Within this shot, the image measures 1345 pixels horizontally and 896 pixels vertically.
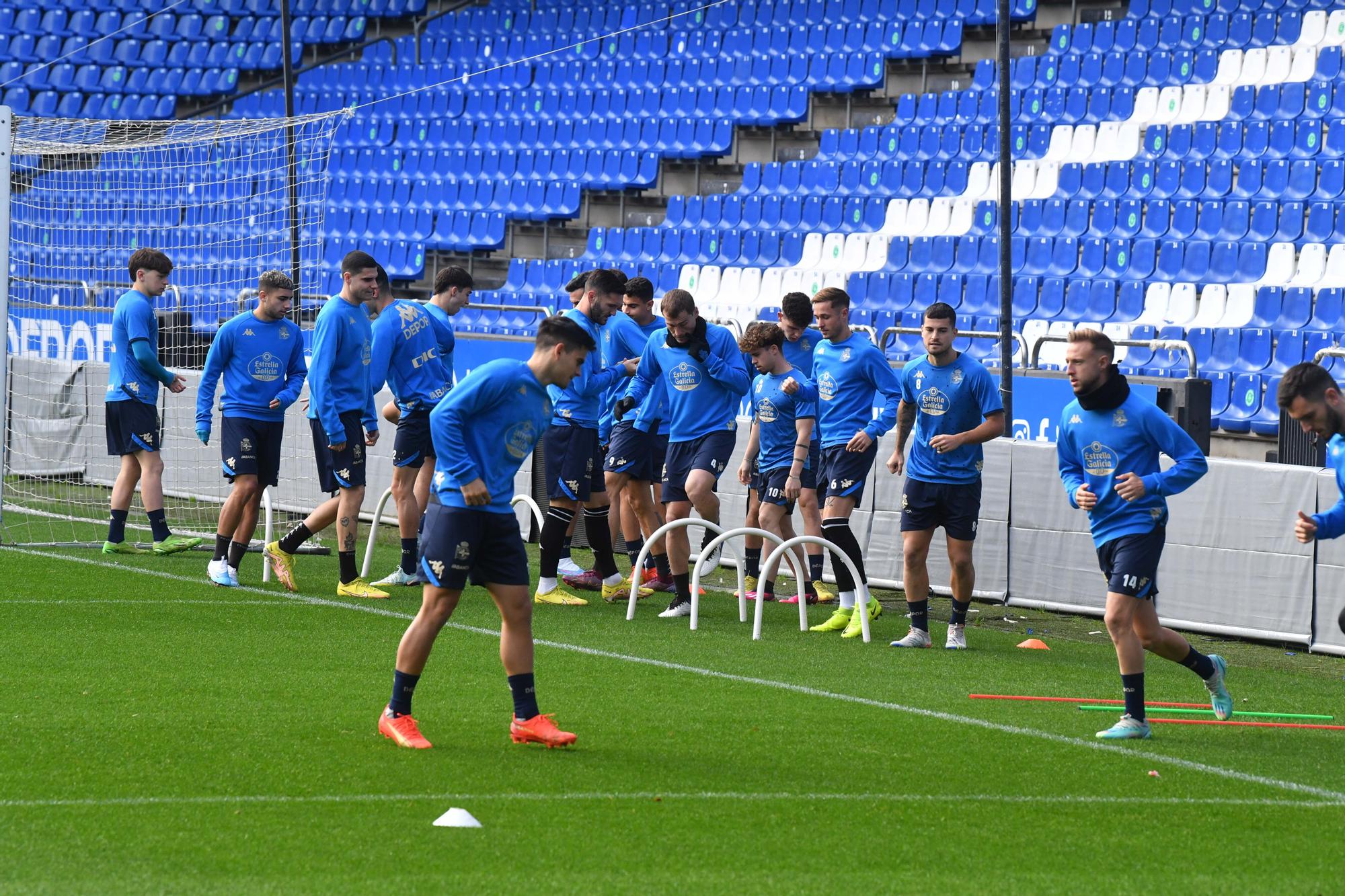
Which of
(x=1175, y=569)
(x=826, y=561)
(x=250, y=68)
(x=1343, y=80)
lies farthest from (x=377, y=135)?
(x=1175, y=569)

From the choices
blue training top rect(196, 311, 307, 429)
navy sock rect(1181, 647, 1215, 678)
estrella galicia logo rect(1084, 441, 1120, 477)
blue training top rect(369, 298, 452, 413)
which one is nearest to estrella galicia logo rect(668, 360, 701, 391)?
blue training top rect(369, 298, 452, 413)

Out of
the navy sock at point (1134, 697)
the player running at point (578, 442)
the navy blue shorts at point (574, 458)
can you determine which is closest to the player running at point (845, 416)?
the player running at point (578, 442)

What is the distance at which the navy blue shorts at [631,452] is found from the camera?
433 inches

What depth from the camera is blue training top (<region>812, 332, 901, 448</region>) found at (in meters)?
10.4

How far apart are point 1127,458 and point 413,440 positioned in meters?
5.10

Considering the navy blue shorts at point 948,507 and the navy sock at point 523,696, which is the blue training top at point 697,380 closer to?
the navy blue shorts at point 948,507

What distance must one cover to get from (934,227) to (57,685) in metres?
14.9

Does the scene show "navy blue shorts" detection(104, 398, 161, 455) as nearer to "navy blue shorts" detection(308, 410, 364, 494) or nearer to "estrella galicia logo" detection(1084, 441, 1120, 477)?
"navy blue shorts" detection(308, 410, 364, 494)

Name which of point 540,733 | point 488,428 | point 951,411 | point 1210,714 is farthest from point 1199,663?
point 488,428

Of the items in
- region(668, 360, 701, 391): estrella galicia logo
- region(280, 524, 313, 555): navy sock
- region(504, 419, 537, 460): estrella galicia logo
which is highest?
region(668, 360, 701, 391): estrella galicia logo

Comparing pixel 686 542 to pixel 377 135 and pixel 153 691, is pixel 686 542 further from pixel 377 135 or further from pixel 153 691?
pixel 377 135

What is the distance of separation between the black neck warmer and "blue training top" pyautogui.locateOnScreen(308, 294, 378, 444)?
16.1ft

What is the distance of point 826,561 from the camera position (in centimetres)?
1223

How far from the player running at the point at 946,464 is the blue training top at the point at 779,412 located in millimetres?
977
